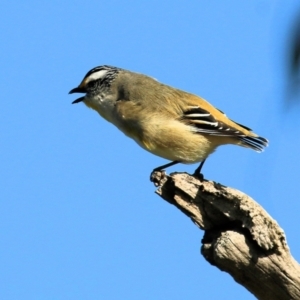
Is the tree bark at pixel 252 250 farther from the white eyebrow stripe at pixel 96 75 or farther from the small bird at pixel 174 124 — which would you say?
the white eyebrow stripe at pixel 96 75

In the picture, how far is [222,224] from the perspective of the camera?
421 cm

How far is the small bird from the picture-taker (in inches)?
245

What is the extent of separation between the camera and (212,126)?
619 centimetres

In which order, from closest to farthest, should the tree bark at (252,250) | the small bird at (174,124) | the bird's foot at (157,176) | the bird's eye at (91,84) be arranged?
the tree bark at (252,250) < the bird's foot at (157,176) < the small bird at (174,124) < the bird's eye at (91,84)

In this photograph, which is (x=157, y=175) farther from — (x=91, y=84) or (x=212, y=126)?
(x=91, y=84)

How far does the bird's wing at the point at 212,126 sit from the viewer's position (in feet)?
19.7

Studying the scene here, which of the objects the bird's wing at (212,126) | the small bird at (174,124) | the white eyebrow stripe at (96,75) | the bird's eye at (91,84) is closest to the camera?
the bird's wing at (212,126)

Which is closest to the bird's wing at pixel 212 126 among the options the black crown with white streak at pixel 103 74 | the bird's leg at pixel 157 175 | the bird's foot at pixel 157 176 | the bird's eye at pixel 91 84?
the bird's leg at pixel 157 175

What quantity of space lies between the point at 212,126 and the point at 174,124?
19.1 inches

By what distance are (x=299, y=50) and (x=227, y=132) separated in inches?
198

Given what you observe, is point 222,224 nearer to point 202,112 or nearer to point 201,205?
point 201,205

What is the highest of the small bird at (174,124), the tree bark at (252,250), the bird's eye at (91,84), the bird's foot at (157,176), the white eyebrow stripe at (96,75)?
the white eyebrow stripe at (96,75)

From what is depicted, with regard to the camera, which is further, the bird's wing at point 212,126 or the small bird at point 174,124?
the small bird at point 174,124

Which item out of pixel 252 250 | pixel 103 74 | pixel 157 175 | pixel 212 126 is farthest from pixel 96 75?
pixel 252 250
